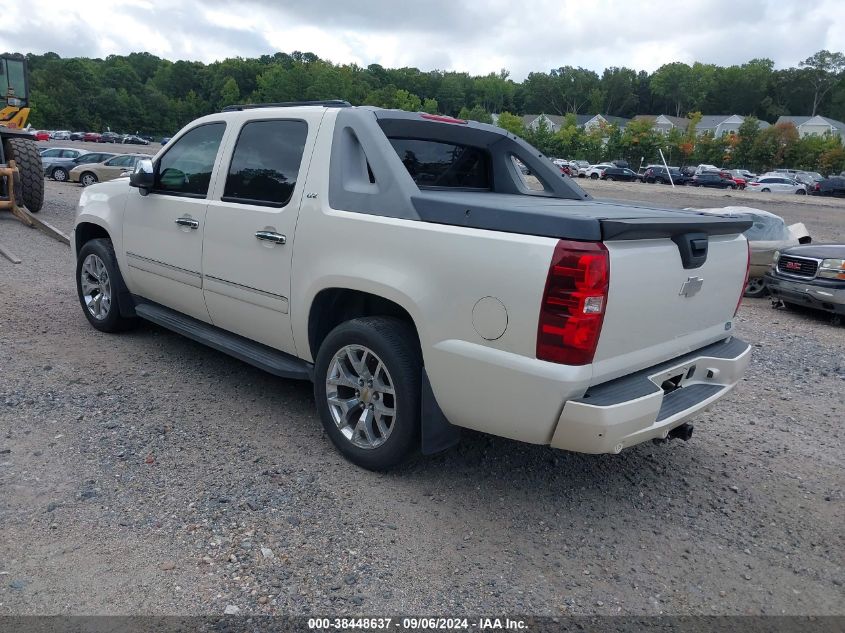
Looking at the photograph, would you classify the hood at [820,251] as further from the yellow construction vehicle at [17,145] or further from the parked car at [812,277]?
the yellow construction vehicle at [17,145]

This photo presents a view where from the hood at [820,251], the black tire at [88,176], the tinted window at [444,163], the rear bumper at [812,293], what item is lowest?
the rear bumper at [812,293]

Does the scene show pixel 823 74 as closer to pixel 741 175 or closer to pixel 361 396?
pixel 741 175

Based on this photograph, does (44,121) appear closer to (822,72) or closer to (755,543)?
(755,543)

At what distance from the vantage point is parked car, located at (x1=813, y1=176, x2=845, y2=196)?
4519 cm

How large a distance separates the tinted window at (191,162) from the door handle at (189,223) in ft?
0.63

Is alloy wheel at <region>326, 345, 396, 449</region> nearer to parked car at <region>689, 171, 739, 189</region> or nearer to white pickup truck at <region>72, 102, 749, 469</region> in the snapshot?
white pickup truck at <region>72, 102, 749, 469</region>

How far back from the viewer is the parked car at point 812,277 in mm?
8328

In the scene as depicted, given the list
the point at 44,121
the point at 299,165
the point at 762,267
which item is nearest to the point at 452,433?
the point at 299,165

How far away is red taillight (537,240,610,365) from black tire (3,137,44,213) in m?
13.3

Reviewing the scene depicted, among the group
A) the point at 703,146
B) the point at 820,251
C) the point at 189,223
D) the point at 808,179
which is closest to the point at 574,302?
the point at 189,223

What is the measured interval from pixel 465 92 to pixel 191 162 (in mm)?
142013

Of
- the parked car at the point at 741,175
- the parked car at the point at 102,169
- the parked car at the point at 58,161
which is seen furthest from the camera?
the parked car at the point at 741,175

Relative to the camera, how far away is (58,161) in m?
26.1

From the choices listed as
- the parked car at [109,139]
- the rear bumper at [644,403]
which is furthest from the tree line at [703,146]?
the rear bumper at [644,403]
